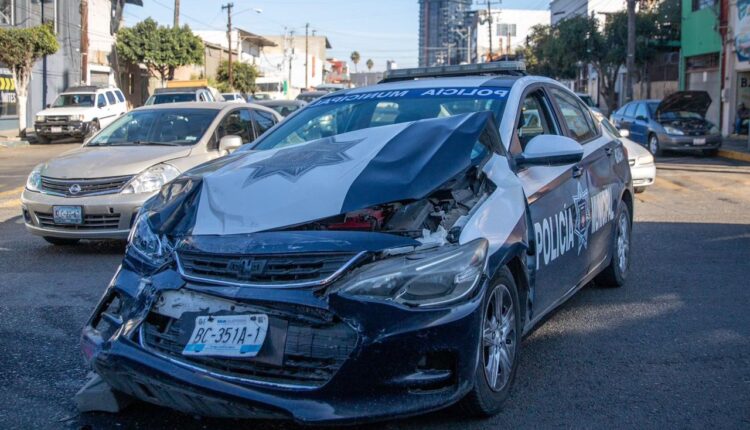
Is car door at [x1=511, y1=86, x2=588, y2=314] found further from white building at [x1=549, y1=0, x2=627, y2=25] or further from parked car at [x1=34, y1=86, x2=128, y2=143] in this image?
white building at [x1=549, y1=0, x2=627, y2=25]

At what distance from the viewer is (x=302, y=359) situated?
3.55m

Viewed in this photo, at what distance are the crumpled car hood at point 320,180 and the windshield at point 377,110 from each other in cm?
62

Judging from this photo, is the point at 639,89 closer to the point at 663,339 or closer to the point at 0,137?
the point at 0,137

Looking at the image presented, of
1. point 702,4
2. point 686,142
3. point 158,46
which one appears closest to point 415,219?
point 686,142

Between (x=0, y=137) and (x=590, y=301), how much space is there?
29.9 meters

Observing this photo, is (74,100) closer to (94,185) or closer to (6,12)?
(6,12)

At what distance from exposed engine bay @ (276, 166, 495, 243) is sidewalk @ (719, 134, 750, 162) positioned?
804 inches

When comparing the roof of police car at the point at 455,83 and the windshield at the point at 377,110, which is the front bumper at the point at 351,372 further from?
the roof of police car at the point at 455,83

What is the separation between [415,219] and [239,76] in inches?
2445

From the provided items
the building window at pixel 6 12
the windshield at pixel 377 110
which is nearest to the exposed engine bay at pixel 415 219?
the windshield at pixel 377 110

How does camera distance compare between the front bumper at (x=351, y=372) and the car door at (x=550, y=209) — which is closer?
the front bumper at (x=351, y=372)

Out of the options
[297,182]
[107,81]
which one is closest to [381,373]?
[297,182]

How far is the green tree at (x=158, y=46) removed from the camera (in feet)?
156

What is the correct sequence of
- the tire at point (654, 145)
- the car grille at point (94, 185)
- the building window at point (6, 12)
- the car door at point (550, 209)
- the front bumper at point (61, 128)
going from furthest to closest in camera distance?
the building window at point (6, 12) < the front bumper at point (61, 128) < the tire at point (654, 145) < the car grille at point (94, 185) < the car door at point (550, 209)
